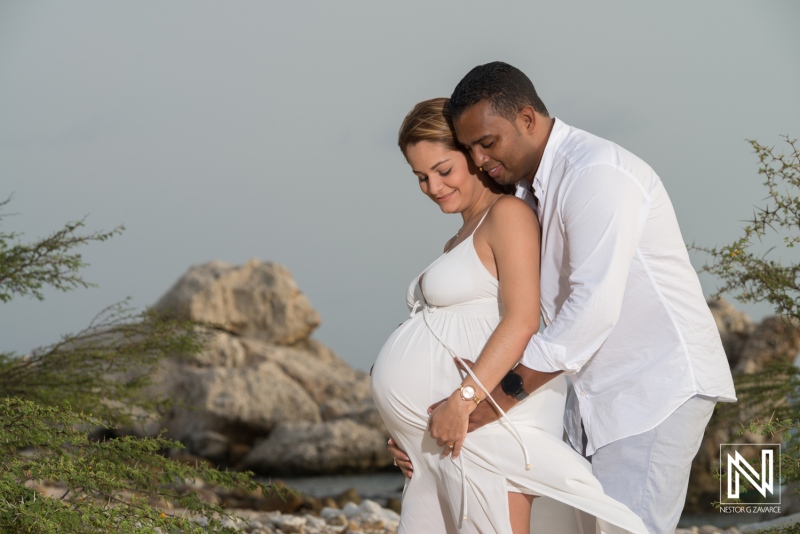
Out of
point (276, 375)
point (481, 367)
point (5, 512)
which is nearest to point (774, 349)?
point (276, 375)

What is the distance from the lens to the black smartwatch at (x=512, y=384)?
9.44 ft

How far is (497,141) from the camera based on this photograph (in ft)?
10.00

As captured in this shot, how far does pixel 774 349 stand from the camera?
10781 millimetres

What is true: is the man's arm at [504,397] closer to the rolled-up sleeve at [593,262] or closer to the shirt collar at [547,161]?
the rolled-up sleeve at [593,262]

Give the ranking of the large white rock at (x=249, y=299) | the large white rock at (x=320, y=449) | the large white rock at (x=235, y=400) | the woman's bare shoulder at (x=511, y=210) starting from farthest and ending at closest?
the large white rock at (x=249, y=299) < the large white rock at (x=235, y=400) < the large white rock at (x=320, y=449) < the woman's bare shoulder at (x=511, y=210)

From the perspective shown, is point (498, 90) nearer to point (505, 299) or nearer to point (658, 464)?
point (505, 299)

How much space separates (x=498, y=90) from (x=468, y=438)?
1.19m

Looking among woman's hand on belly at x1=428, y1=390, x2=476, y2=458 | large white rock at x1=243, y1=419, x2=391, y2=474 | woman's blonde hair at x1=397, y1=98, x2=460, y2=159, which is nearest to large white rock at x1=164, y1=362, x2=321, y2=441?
large white rock at x1=243, y1=419, x2=391, y2=474

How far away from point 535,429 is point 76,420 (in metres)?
1.88

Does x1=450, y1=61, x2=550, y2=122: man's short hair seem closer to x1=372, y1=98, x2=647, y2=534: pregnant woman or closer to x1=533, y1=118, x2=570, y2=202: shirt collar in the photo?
x1=533, y1=118, x2=570, y2=202: shirt collar

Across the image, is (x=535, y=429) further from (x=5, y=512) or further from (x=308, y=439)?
(x=308, y=439)

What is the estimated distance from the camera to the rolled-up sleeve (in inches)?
108

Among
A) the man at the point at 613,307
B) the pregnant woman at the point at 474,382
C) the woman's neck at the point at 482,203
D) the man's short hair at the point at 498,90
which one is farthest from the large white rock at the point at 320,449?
the man's short hair at the point at 498,90

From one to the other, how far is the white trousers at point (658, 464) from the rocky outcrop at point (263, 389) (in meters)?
11.2
